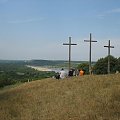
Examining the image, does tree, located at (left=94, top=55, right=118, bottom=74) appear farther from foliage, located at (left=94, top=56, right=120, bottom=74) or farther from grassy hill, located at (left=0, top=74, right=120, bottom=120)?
grassy hill, located at (left=0, top=74, right=120, bottom=120)

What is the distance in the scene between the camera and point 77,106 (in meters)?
18.9

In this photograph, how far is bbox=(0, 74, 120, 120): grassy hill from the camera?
54.7 ft

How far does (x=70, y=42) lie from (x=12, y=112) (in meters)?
21.0

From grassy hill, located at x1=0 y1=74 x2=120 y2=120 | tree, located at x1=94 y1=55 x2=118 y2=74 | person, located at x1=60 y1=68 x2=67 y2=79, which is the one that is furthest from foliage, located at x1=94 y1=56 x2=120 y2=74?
grassy hill, located at x1=0 y1=74 x2=120 y2=120

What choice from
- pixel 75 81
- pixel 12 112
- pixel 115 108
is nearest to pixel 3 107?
pixel 12 112

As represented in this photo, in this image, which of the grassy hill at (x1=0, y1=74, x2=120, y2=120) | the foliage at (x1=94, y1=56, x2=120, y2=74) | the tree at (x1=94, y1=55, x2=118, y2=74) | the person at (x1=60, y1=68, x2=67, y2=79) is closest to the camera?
the grassy hill at (x1=0, y1=74, x2=120, y2=120)

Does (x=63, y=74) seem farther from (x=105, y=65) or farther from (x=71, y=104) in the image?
(x=105, y=65)

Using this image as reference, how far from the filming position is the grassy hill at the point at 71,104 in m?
16.7

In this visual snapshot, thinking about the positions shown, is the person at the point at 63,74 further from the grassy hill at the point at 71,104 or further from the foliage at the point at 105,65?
the foliage at the point at 105,65

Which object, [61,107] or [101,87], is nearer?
[61,107]

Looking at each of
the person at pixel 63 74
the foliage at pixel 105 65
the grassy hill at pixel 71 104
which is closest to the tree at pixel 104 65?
the foliage at pixel 105 65

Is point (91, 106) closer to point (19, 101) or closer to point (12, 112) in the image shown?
point (12, 112)

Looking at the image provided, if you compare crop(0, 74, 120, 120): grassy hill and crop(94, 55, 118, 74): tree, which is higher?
crop(94, 55, 118, 74): tree

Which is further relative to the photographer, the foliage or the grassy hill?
the foliage
